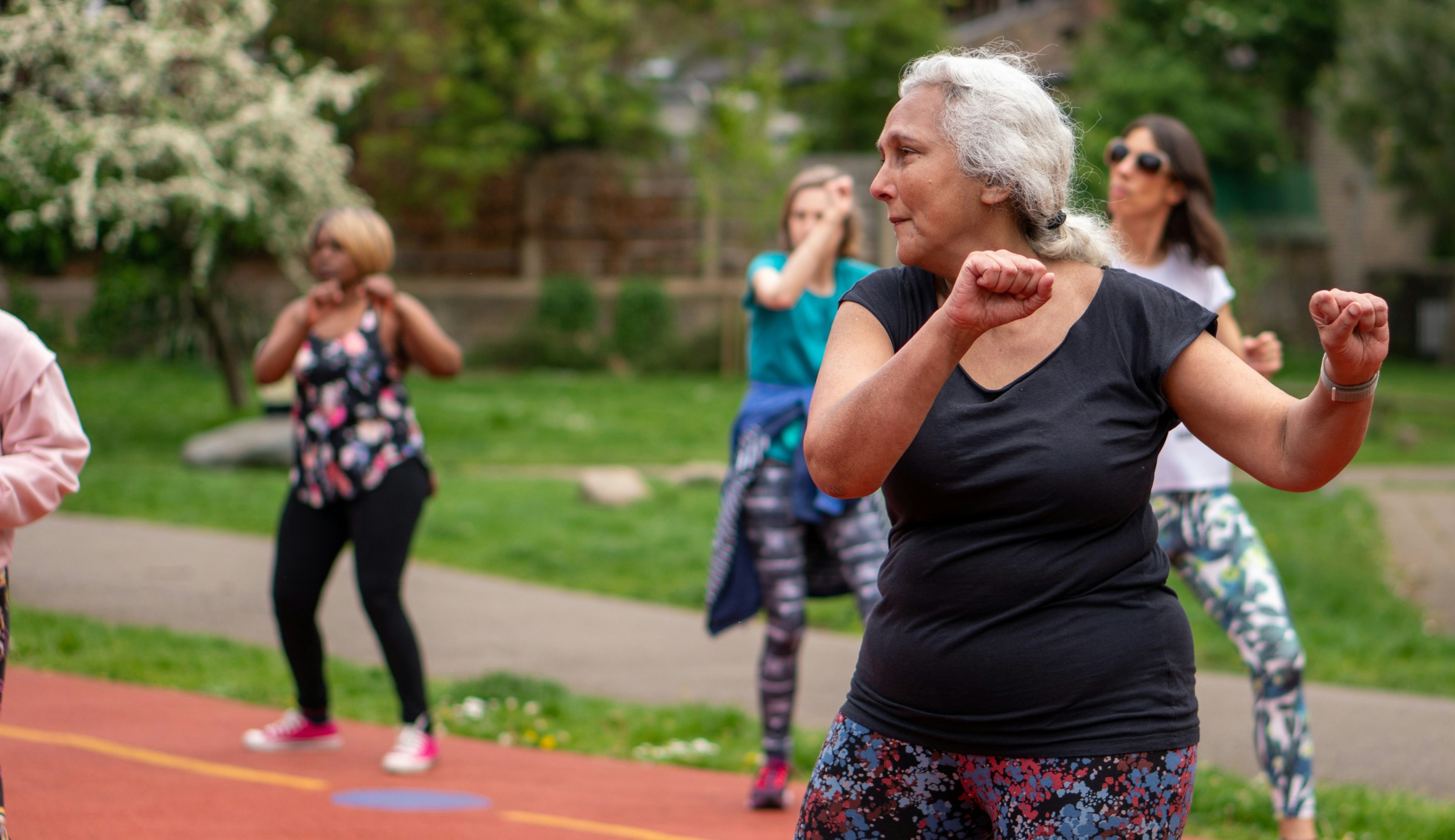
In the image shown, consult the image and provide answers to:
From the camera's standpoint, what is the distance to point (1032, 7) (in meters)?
35.1

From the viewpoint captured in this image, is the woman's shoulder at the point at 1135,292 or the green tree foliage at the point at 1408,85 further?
the green tree foliage at the point at 1408,85

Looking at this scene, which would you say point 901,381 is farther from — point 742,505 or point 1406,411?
point 1406,411

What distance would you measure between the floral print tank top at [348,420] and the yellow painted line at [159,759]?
932mm

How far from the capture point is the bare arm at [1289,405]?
195 cm

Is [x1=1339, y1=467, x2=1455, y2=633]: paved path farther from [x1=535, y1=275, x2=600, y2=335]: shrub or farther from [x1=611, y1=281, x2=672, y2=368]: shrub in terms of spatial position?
[x1=535, y1=275, x2=600, y2=335]: shrub

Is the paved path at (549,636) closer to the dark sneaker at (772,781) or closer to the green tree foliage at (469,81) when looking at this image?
the dark sneaker at (772,781)

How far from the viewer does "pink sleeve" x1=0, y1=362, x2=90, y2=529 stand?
9.06 feet

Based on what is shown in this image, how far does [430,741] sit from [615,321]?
20431 mm

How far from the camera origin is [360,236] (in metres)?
5.18

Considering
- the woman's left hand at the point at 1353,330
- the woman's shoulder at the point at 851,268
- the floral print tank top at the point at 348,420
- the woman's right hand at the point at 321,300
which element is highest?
the woman's left hand at the point at 1353,330

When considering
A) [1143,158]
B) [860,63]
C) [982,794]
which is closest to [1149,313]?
[982,794]

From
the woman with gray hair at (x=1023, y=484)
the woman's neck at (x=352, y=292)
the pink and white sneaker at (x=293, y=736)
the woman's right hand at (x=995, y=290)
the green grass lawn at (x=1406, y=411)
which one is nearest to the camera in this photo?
the woman's right hand at (x=995, y=290)

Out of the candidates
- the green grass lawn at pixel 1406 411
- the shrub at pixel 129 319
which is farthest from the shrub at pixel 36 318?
the green grass lawn at pixel 1406 411

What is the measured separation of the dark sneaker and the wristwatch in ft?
9.88
